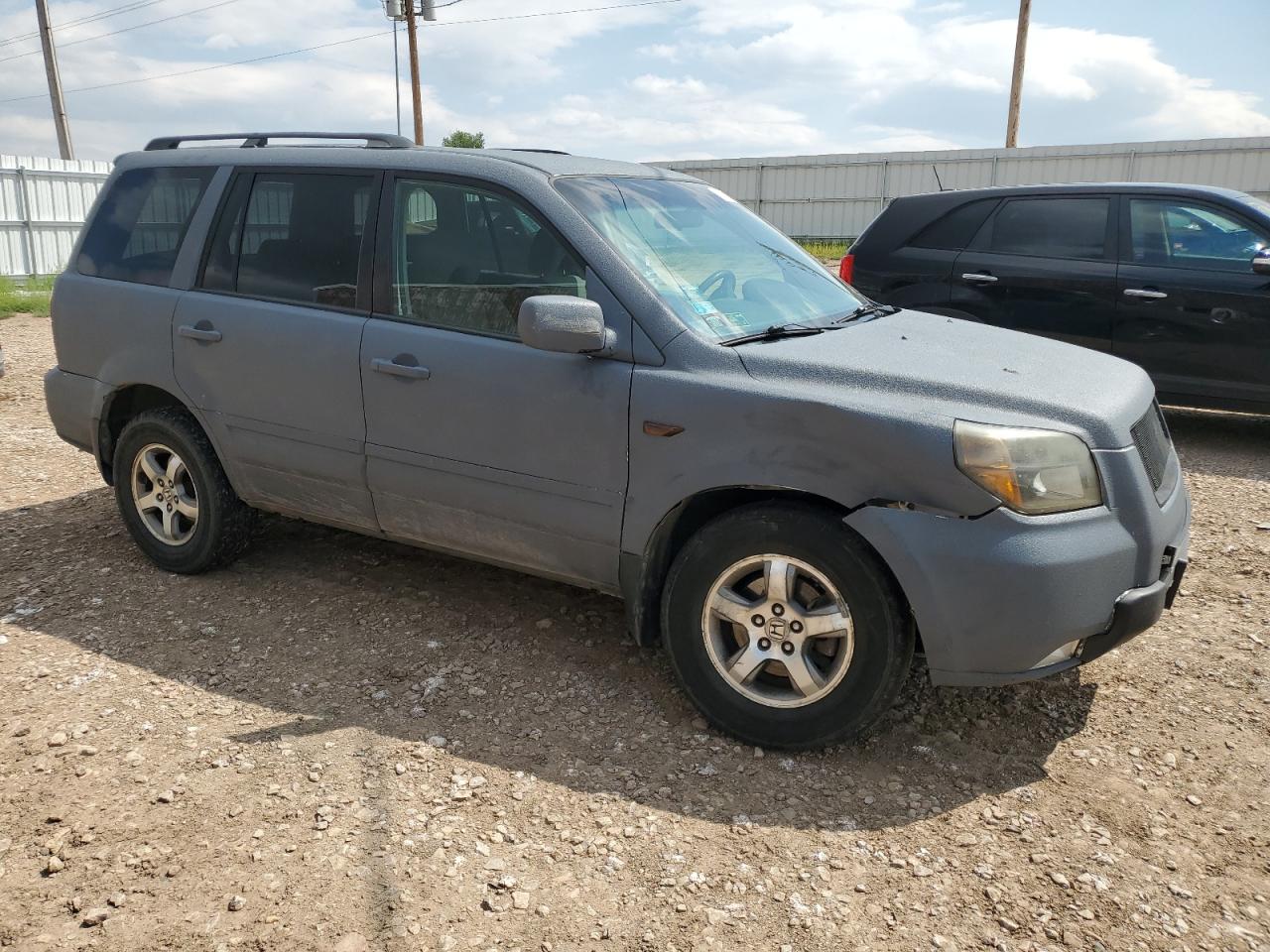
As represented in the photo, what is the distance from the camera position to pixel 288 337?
4.07m

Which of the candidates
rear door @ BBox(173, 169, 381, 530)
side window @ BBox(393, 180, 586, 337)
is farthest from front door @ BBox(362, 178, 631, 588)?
rear door @ BBox(173, 169, 381, 530)

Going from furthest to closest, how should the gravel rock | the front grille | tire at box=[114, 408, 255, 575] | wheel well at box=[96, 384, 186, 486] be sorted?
1. wheel well at box=[96, 384, 186, 486]
2. tire at box=[114, 408, 255, 575]
3. the front grille
4. the gravel rock

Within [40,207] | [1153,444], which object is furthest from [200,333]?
[40,207]

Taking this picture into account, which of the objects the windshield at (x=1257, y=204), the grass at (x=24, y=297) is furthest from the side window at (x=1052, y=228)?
the grass at (x=24, y=297)

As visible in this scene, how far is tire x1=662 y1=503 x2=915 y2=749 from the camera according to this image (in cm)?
302

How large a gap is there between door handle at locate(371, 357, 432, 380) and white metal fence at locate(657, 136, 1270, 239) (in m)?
18.7

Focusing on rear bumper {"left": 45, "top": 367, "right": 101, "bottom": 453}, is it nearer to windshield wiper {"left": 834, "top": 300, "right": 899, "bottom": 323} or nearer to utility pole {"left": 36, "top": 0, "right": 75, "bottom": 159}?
windshield wiper {"left": 834, "top": 300, "right": 899, "bottom": 323}

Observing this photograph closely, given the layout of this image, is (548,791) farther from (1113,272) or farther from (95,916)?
(1113,272)

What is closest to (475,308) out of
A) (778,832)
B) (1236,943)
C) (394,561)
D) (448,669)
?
(448,669)

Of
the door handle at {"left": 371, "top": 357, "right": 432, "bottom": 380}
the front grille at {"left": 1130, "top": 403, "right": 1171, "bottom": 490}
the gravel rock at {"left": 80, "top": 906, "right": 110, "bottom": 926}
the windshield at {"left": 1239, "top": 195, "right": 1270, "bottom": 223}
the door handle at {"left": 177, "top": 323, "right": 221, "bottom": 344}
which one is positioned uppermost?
the windshield at {"left": 1239, "top": 195, "right": 1270, "bottom": 223}

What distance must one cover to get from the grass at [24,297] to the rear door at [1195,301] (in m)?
13.4

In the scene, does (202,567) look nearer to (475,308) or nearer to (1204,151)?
(475,308)

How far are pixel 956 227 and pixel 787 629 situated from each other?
5582 millimetres

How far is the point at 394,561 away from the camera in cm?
491
